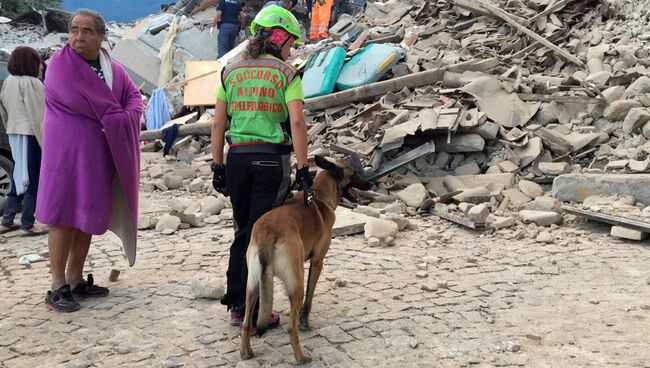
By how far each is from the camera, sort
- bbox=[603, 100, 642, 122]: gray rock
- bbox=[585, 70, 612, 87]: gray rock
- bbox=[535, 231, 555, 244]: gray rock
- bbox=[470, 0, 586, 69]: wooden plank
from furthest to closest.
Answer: bbox=[470, 0, 586, 69]: wooden plank < bbox=[585, 70, 612, 87]: gray rock < bbox=[603, 100, 642, 122]: gray rock < bbox=[535, 231, 555, 244]: gray rock

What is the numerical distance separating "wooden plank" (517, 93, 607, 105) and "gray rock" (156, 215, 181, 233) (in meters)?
5.58

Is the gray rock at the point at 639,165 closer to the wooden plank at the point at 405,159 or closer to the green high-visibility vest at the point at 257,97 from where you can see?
the wooden plank at the point at 405,159

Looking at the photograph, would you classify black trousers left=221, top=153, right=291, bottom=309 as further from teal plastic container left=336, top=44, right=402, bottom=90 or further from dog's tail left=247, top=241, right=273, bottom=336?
teal plastic container left=336, top=44, right=402, bottom=90

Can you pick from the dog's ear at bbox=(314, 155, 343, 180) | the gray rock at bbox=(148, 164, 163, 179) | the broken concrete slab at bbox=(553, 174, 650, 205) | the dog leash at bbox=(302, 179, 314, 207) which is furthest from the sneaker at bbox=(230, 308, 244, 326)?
the gray rock at bbox=(148, 164, 163, 179)

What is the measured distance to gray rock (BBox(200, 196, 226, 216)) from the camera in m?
7.33

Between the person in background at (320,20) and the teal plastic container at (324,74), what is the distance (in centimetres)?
488

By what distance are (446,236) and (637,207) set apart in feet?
7.09

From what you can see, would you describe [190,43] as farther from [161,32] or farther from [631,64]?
[631,64]

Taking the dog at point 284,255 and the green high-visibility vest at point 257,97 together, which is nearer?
the dog at point 284,255

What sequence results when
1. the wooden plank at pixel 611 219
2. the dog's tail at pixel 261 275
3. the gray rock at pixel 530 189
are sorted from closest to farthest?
1. the dog's tail at pixel 261 275
2. the wooden plank at pixel 611 219
3. the gray rock at pixel 530 189

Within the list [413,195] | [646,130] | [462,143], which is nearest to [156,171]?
[413,195]

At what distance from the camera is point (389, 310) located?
4340 mm

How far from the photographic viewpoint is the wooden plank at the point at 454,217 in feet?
21.3

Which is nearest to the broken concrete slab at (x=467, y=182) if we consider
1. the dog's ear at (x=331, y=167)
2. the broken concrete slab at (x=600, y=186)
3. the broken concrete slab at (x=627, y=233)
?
the broken concrete slab at (x=600, y=186)
